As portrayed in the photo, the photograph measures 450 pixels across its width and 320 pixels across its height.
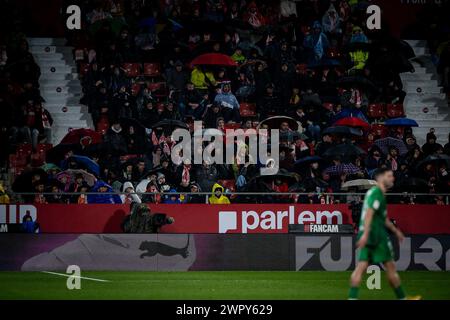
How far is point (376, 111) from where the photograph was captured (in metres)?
28.9

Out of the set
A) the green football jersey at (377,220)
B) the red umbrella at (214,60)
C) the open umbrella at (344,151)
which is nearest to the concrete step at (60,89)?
the red umbrella at (214,60)

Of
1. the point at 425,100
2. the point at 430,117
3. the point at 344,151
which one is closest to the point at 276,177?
the point at 344,151

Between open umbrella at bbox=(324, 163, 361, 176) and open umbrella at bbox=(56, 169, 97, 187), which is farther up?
open umbrella at bbox=(324, 163, 361, 176)

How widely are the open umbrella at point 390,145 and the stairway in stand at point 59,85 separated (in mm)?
8774

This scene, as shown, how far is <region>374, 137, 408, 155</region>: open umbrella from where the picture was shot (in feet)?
86.8

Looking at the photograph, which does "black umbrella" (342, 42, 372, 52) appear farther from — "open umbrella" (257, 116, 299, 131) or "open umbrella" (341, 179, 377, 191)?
"open umbrella" (341, 179, 377, 191)

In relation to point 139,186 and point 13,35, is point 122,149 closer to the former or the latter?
point 139,186

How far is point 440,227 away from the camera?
976 inches

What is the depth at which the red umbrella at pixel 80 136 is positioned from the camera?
2544 centimetres

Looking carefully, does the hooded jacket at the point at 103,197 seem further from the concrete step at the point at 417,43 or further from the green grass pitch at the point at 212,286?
the concrete step at the point at 417,43

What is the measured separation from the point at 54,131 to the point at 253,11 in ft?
25.1

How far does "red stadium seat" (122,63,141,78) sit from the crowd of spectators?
3 cm

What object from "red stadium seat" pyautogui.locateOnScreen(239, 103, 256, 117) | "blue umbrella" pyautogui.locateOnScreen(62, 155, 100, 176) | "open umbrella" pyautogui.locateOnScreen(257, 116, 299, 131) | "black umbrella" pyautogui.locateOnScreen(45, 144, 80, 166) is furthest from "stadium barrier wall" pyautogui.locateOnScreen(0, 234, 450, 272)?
"red stadium seat" pyautogui.locateOnScreen(239, 103, 256, 117)

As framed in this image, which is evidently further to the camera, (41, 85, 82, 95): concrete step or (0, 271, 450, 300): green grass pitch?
(41, 85, 82, 95): concrete step
